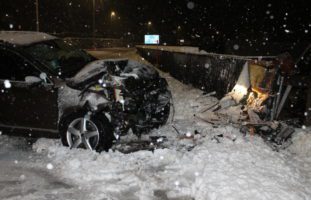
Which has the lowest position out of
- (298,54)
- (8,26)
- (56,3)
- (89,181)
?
(89,181)

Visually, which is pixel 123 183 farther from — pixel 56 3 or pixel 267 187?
pixel 56 3

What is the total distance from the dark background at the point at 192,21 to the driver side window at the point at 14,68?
5572 millimetres

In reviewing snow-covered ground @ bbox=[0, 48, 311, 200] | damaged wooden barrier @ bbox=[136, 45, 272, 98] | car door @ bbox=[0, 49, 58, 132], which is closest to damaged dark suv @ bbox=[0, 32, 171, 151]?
car door @ bbox=[0, 49, 58, 132]

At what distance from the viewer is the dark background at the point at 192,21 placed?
107 ft

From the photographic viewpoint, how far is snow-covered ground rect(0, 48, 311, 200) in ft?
15.8

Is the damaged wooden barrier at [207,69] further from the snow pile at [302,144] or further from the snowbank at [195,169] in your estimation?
the snowbank at [195,169]

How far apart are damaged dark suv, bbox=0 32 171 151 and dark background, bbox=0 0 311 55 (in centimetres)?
393

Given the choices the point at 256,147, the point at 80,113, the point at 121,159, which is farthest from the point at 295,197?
the point at 80,113

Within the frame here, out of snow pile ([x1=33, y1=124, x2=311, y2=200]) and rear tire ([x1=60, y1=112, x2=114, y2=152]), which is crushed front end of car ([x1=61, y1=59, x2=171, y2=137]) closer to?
rear tire ([x1=60, y1=112, x2=114, y2=152])

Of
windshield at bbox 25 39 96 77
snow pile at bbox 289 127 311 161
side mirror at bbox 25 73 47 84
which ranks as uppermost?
windshield at bbox 25 39 96 77

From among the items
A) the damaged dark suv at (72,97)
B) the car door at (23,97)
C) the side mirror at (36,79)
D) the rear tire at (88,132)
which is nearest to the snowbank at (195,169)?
the rear tire at (88,132)

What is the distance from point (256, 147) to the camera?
6.12m

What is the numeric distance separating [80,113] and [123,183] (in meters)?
1.55

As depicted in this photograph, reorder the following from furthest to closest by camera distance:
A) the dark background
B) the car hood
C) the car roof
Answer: the dark background
the car roof
the car hood
